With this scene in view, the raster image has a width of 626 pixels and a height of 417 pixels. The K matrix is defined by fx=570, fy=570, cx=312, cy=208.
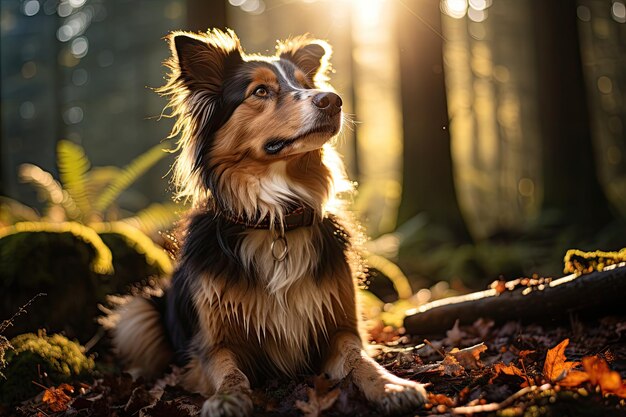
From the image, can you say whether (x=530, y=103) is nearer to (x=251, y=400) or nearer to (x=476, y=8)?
(x=476, y=8)

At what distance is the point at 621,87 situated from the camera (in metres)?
23.2

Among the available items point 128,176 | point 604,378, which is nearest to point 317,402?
point 604,378

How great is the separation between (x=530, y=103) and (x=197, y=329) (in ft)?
79.2

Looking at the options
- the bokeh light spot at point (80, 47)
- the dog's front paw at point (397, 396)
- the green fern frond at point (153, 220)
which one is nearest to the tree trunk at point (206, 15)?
the green fern frond at point (153, 220)

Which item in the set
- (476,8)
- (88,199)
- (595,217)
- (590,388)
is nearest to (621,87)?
(476,8)

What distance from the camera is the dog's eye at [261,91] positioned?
13.4 ft

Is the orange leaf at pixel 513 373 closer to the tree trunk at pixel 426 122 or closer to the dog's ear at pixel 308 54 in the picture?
the dog's ear at pixel 308 54

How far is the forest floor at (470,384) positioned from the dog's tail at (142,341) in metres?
0.24

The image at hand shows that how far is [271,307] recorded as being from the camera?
3686 millimetres

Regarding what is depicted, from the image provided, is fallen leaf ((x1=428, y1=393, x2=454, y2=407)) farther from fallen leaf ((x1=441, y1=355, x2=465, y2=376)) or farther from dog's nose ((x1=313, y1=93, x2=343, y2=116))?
dog's nose ((x1=313, y1=93, x2=343, y2=116))

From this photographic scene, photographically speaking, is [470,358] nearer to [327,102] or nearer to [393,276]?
[327,102]

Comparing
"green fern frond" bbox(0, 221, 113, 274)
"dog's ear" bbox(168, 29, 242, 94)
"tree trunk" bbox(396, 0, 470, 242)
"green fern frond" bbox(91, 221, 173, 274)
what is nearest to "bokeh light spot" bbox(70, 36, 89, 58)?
"tree trunk" bbox(396, 0, 470, 242)

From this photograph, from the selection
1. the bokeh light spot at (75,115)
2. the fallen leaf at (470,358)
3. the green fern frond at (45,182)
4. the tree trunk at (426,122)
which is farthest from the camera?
the bokeh light spot at (75,115)

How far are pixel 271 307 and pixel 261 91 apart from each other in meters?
1.54
